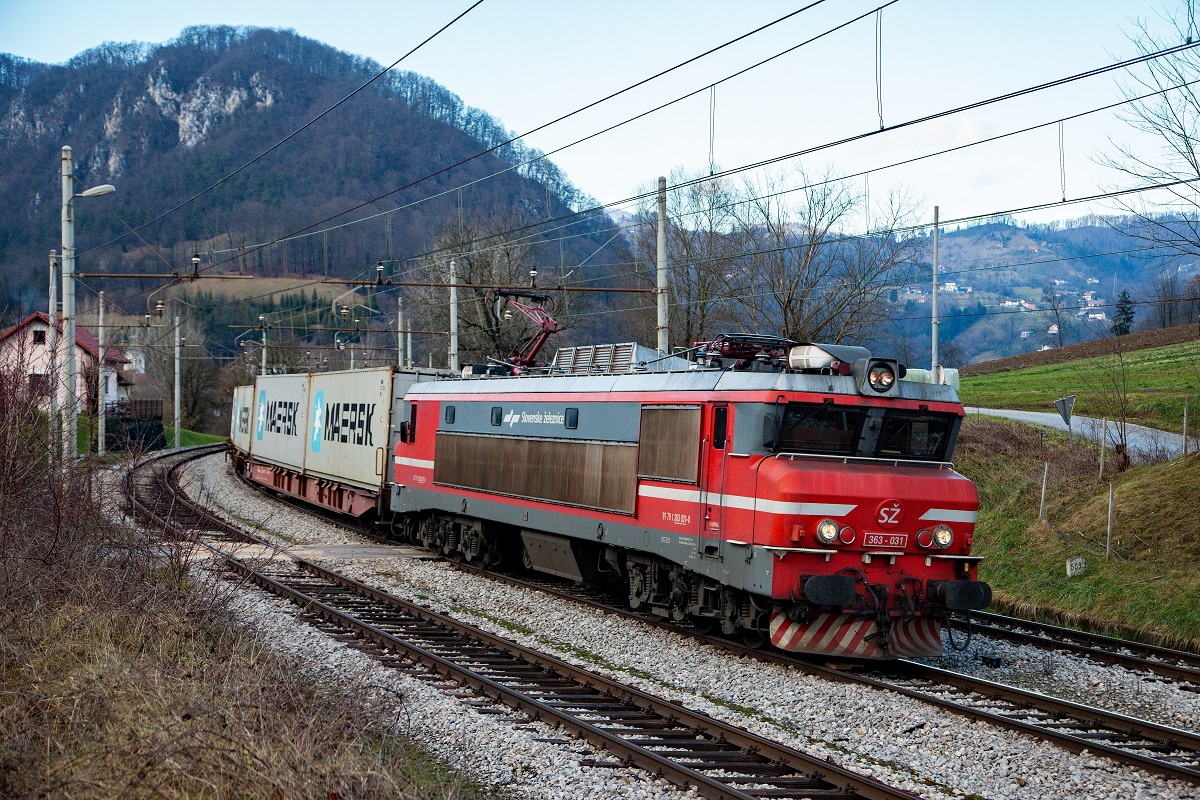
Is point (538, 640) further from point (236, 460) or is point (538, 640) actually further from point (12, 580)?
point (236, 460)

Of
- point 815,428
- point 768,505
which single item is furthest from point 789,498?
point 815,428

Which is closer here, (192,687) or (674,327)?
(192,687)

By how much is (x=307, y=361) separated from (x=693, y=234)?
38.7 metres

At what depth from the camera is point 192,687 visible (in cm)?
712

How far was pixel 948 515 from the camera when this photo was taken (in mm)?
11344

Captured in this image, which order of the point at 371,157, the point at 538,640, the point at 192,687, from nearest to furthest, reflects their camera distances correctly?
the point at 192,687
the point at 538,640
the point at 371,157

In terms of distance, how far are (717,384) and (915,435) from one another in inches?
91.0

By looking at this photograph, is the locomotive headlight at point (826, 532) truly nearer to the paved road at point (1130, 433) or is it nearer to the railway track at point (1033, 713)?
the railway track at point (1033, 713)

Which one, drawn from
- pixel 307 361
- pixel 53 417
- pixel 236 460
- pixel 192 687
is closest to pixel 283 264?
pixel 307 361

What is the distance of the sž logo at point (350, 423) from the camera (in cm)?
2316

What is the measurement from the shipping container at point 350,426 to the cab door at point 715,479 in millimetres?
11659

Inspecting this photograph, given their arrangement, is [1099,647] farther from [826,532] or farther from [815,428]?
[815,428]

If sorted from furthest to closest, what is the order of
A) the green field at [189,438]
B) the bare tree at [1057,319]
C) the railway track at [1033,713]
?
the bare tree at [1057,319], the green field at [189,438], the railway track at [1033,713]

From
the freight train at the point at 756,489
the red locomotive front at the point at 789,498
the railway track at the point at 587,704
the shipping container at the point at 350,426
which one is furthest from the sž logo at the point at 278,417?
the red locomotive front at the point at 789,498
